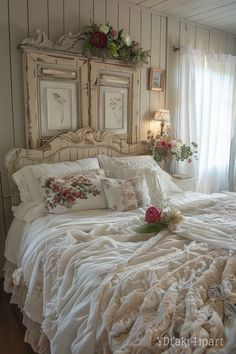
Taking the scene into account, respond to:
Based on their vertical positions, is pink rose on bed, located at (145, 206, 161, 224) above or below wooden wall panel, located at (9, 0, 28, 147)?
below

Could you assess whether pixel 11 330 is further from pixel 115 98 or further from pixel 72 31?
pixel 72 31

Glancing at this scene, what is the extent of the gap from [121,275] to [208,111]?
3068 mm

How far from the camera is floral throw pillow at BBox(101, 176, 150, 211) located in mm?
2242

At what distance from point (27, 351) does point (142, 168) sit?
5.39 ft

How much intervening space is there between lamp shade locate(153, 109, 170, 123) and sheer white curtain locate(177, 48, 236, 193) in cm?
39

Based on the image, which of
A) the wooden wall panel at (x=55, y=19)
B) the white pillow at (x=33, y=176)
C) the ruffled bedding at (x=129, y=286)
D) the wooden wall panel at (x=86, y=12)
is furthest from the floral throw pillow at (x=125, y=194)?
the wooden wall panel at (x=86, y=12)

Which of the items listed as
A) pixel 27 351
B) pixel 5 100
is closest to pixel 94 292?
pixel 27 351

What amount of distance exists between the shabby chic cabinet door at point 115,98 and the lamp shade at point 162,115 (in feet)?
0.74

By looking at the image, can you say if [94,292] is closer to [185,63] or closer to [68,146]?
[68,146]

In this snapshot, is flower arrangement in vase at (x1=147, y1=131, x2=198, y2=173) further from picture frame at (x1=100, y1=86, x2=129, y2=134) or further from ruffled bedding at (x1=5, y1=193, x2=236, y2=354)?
ruffled bedding at (x1=5, y1=193, x2=236, y2=354)

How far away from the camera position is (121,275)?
1229mm

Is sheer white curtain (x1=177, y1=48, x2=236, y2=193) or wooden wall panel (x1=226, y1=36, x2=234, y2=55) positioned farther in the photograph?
wooden wall panel (x1=226, y1=36, x2=234, y2=55)

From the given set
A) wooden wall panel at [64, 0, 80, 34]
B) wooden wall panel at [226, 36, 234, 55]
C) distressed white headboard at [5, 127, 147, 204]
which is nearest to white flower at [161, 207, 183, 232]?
distressed white headboard at [5, 127, 147, 204]

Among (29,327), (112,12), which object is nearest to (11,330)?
(29,327)
